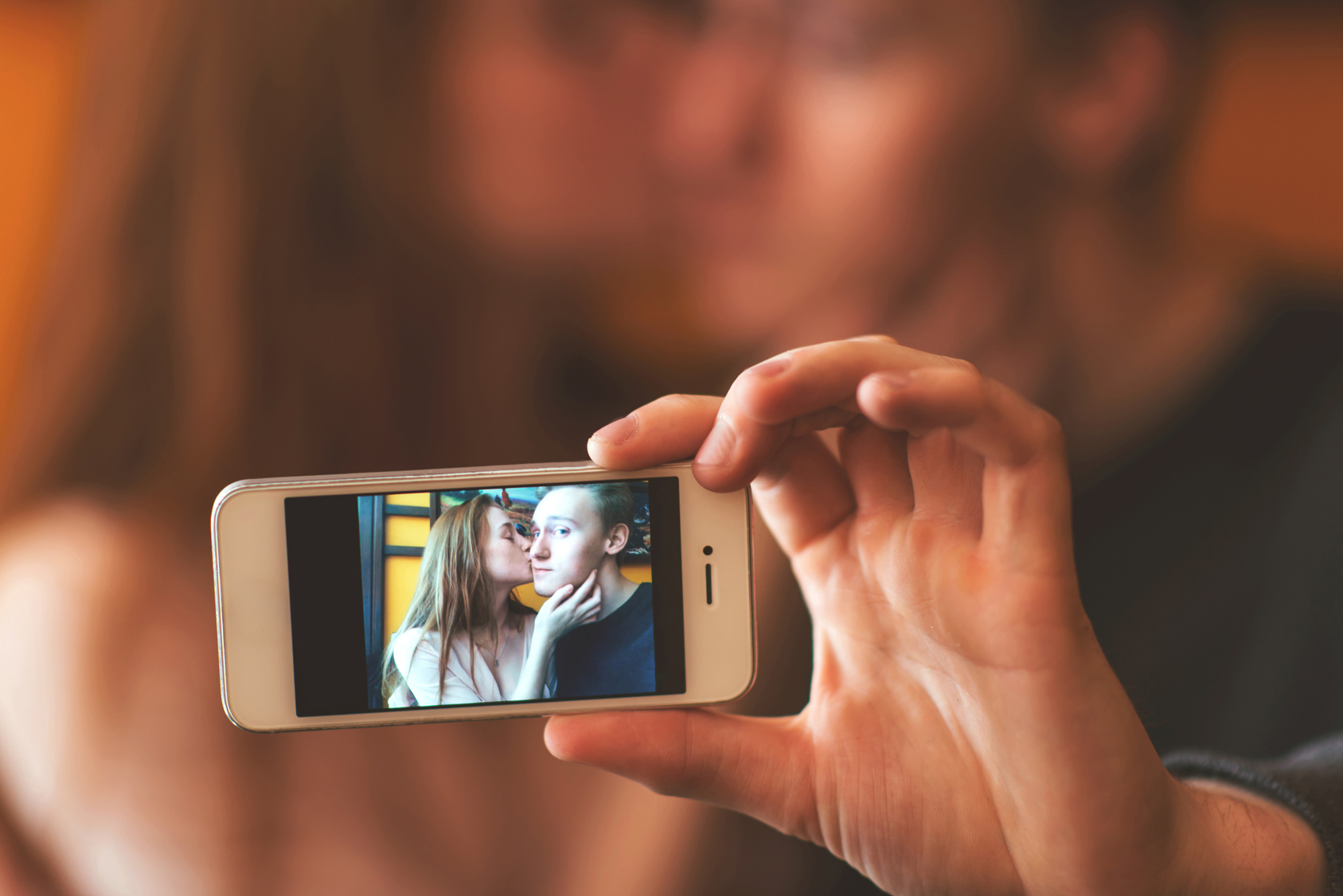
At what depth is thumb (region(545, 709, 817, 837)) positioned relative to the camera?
0.57 meters

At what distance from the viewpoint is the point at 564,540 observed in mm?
591

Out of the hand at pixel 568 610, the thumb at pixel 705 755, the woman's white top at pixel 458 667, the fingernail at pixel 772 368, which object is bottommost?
the thumb at pixel 705 755

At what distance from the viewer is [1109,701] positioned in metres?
0.54

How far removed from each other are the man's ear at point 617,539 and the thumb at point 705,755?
13 cm

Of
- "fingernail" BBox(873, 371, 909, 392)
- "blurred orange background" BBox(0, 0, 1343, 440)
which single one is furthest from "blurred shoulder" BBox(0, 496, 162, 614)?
"fingernail" BBox(873, 371, 909, 392)

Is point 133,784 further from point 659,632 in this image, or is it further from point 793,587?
point 793,587

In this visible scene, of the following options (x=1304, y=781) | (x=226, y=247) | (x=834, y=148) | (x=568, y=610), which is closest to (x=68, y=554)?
(x=226, y=247)

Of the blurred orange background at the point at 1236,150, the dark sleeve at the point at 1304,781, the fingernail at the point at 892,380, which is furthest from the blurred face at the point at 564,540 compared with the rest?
the blurred orange background at the point at 1236,150

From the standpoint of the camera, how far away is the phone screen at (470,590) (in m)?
0.59

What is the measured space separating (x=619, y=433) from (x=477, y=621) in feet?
0.65

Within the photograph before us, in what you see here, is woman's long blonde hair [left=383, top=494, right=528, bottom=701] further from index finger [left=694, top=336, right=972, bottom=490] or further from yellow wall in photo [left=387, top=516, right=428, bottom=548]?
index finger [left=694, top=336, right=972, bottom=490]

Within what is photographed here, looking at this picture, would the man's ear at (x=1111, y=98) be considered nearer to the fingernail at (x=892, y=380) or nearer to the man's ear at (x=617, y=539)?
the fingernail at (x=892, y=380)

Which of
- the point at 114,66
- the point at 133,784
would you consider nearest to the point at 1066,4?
the point at 114,66

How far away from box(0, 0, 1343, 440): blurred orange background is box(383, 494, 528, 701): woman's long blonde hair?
0.71 meters
